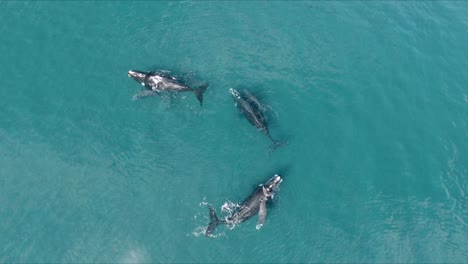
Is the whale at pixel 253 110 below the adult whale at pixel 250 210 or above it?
above

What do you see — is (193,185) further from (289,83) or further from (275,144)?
(289,83)

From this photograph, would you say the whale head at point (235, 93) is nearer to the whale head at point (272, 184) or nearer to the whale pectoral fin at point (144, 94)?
the whale pectoral fin at point (144, 94)

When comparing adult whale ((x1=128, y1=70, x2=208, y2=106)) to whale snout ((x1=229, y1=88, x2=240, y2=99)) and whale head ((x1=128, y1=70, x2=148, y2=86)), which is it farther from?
whale snout ((x1=229, y1=88, x2=240, y2=99))

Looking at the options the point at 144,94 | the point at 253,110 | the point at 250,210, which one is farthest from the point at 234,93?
the point at 250,210

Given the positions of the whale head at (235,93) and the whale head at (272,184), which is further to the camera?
Result: the whale head at (235,93)

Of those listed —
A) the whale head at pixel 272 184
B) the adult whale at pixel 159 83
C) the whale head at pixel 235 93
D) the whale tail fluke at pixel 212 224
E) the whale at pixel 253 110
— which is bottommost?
the whale tail fluke at pixel 212 224

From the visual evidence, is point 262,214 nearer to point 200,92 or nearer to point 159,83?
point 200,92

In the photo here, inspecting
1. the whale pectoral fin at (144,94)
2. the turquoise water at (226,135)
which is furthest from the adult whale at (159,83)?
the turquoise water at (226,135)

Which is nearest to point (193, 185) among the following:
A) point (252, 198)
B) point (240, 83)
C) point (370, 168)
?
point (252, 198)

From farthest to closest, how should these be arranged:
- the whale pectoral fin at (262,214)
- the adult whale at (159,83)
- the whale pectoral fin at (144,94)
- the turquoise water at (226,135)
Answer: the whale pectoral fin at (144,94), the adult whale at (159,83), the whale pectoral fin at (262,214), the turquoise water at (226,135)
